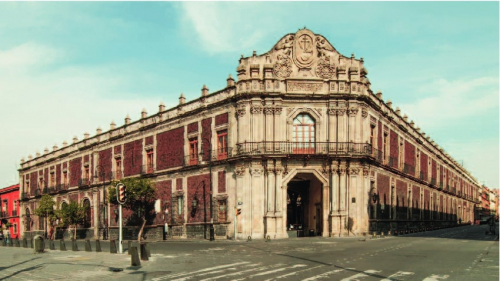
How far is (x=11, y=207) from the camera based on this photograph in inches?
3211

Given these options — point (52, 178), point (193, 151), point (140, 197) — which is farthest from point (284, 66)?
point (52, 178)

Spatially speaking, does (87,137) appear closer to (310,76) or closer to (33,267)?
(310,76)

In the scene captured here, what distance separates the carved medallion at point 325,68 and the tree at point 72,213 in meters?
32.1

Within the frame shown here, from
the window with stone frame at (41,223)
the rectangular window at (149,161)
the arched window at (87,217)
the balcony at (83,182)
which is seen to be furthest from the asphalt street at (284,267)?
the window with stone frame at (41,223)

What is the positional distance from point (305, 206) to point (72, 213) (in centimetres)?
2756

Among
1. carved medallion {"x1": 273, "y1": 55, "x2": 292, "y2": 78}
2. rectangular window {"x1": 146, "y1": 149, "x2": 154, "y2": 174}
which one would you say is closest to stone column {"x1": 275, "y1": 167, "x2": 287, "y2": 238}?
carved medallion {"x1": 273, "y1": 55, "x2": 292, "y2": 78}

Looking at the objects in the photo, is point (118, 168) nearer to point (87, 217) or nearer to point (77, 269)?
point (87, 217)

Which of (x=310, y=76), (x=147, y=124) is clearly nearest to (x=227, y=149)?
(x=310, y=76)

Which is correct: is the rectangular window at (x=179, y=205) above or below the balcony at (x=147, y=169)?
below

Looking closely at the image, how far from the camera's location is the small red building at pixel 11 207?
7825 cm

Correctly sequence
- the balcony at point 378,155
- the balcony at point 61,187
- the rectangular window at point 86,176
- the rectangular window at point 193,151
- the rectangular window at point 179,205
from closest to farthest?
1. the balcony at point 378,155
2. the rectangular window at point 193,151
3. the rectangular window at point 179,205
4. the rectangular window at point 86,176
5. the balcony at point 61,187

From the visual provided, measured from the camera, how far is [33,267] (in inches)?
785

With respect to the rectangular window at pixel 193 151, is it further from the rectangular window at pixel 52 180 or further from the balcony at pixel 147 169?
the rectangular window at pixel 52 180

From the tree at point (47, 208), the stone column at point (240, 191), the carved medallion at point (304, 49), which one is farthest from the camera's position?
the tree at point (47, 208)
